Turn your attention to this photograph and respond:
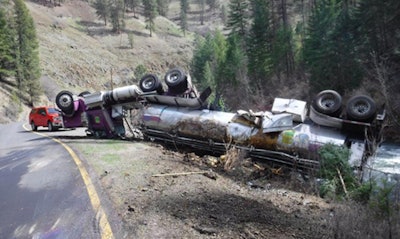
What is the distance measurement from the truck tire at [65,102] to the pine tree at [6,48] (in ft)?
112

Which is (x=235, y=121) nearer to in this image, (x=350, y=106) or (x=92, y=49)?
(x=350, y=106)

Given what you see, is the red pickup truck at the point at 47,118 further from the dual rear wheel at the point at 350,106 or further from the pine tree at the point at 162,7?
the pine tree at the point at 162,7

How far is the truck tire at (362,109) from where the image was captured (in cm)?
966

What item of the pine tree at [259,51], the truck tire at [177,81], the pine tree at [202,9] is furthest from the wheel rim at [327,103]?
the pine tree at [202,9]

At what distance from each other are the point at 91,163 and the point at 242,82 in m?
38.7

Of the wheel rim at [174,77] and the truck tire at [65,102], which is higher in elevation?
the wheel rim at [174,77]

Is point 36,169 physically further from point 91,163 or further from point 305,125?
point 305,125

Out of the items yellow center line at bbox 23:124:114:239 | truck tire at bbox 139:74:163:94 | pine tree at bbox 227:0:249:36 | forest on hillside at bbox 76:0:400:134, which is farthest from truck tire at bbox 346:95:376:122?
pine tree at bbox 227:0:249:36

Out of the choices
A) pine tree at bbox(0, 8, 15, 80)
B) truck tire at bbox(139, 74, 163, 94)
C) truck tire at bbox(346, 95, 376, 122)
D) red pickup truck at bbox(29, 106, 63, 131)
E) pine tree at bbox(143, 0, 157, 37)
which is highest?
pine tree at bbox(143, 0, 157, 37)

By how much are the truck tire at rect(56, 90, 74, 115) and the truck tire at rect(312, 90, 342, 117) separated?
964 centimetres

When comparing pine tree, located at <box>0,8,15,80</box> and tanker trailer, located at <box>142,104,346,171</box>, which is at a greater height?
pine tree, located at <box>0,8,15,80</box>

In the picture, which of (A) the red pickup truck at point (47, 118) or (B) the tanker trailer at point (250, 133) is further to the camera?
(A) the red pickup truck at point (47, 118)

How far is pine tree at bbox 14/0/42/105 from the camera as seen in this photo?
1796 inches

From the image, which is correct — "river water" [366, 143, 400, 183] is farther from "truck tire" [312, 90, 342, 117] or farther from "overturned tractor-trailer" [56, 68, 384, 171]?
"truck tire" [312, 90, 342, 117]
